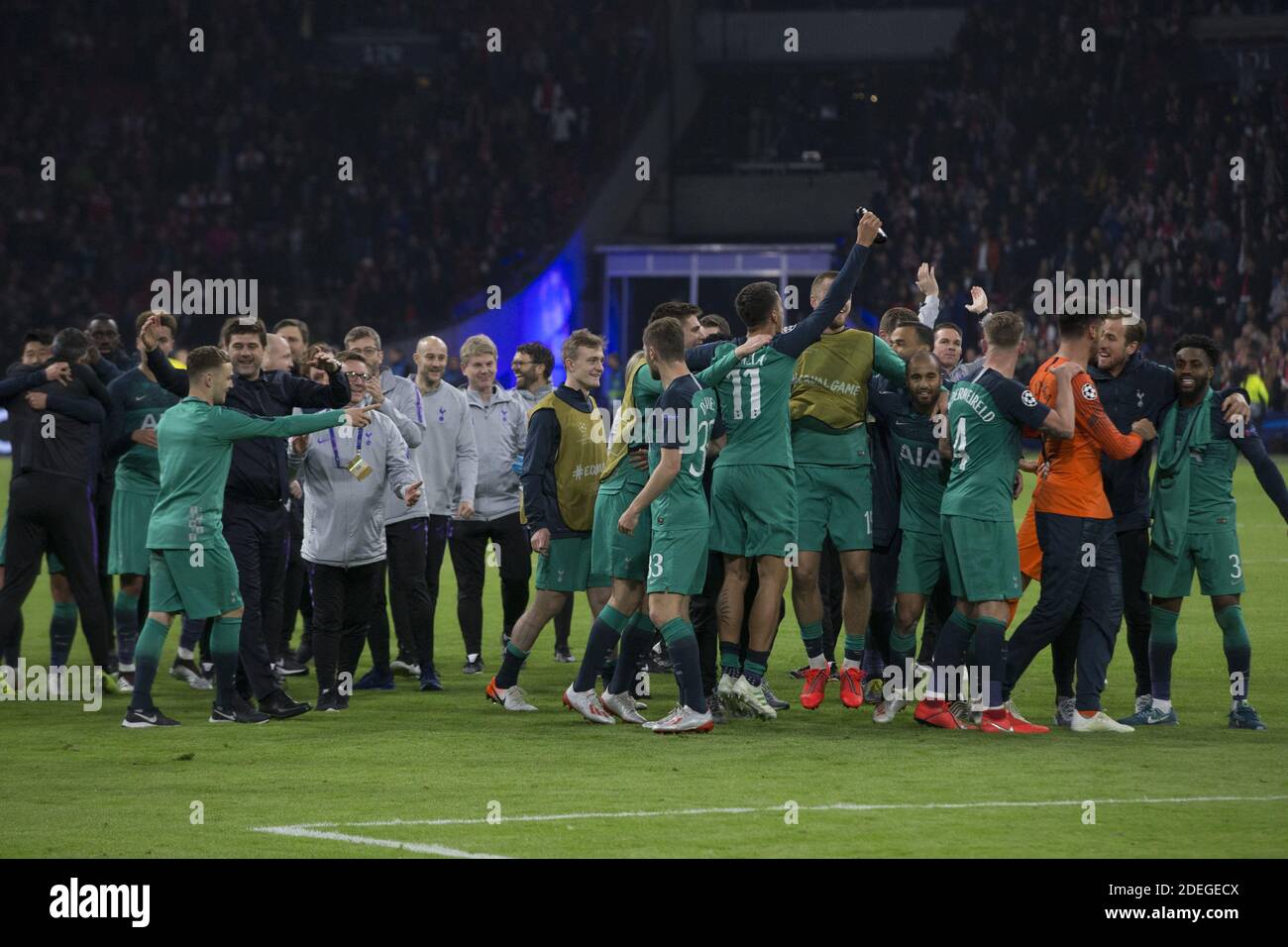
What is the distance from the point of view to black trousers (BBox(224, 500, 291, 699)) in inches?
415

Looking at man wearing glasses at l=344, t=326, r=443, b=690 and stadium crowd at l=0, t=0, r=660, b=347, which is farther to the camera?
stadium crowd at l=0, t=0, r=660, b=347

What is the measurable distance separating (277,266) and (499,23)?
8627 millimetres

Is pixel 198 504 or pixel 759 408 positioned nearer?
pixel 198 504

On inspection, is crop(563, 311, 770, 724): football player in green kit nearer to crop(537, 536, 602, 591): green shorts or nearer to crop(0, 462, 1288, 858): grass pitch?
crop(0, 462, 1288, 858): grass pitch

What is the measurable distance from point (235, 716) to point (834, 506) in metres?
3.49

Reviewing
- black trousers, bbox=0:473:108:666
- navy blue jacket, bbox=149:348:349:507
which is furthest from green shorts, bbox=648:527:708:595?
black trousers, bbox=0:473:108:666

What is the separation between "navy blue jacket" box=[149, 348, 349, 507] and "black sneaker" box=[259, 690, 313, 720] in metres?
A: 1.10

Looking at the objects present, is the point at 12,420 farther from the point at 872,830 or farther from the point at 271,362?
the point at 872,830

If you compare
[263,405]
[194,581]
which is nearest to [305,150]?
[263,405]

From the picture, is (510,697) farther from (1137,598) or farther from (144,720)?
(1137,598)

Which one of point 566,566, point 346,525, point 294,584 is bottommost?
point 294,584

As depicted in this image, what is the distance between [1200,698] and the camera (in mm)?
11125

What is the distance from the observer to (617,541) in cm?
1002

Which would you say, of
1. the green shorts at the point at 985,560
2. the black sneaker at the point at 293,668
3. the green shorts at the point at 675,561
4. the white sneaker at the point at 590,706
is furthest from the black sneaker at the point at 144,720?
the green shorts at the point at 985,560
